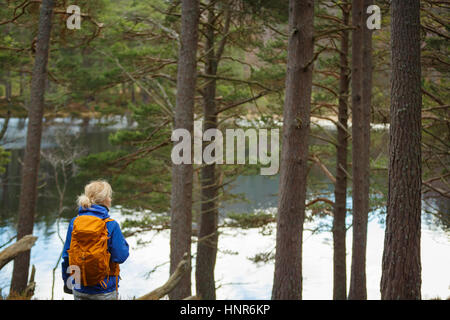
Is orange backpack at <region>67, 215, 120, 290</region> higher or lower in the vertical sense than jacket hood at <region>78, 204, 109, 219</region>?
lower

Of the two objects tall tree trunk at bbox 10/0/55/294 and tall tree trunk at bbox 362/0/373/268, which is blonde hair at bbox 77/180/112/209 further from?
tall tree trunk at bbox 362/0/373/268

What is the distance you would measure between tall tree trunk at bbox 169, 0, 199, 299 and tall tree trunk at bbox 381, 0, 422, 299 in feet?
11.4

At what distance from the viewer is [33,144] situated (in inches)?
342

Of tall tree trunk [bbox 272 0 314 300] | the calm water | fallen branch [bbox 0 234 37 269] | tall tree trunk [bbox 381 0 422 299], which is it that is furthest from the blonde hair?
the calm water

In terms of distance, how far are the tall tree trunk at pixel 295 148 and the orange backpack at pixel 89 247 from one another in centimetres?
330

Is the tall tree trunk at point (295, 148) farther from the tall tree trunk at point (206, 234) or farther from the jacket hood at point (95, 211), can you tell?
the tall tree trunk at point (206, 234)

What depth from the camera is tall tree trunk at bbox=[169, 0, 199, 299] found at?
7027 millimetres

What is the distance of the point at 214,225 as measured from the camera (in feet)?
40.6

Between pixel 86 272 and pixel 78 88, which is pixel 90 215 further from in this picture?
pixel 78 88

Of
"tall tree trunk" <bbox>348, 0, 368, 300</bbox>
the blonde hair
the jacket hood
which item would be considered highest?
"tall tree trunk" <bbox>348, 0, 368, 300</bbox>

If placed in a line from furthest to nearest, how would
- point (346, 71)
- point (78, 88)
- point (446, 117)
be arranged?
1. point (78, 88)
2. point (346, 71)
3. point (446, 117)

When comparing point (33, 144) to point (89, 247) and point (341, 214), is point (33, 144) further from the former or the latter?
point (341, 214)
